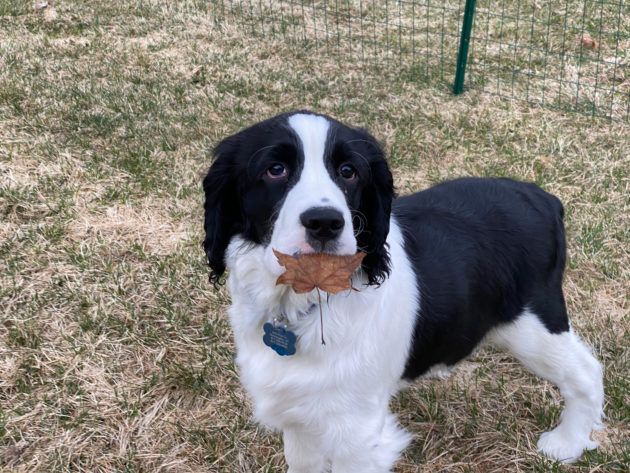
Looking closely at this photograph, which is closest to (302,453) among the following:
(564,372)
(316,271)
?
(316,271)

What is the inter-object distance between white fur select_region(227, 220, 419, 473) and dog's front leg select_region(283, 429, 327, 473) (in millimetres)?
96

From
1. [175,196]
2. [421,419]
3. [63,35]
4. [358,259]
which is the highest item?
[358,259]

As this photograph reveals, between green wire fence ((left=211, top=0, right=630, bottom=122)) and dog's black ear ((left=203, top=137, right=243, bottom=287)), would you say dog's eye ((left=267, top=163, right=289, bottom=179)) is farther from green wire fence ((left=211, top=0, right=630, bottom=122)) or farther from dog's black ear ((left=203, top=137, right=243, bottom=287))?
green wire fence ((left=211, top=0, right=630, bottom=122))

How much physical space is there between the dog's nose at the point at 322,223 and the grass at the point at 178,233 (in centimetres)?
135

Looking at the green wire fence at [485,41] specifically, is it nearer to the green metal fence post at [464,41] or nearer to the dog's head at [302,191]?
the green metal fence post at [464,41]

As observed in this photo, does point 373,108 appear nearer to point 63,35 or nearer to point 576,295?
point 576,295

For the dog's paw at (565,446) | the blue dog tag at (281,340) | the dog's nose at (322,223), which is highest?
the dog's nose at (322,223)

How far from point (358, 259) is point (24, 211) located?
9.68 ft

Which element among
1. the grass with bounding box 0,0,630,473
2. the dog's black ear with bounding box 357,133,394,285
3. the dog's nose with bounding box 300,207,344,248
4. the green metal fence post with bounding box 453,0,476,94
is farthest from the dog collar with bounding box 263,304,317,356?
the green metal fence post with bounding box 453,0,476,94

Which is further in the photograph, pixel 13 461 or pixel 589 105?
pixel 589 105

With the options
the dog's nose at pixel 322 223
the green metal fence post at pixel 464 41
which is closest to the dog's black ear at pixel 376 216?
the dog's nose at pixel 322 223

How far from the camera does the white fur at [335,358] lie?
2.03 metres

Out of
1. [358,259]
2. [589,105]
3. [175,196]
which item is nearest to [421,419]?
[358,259]

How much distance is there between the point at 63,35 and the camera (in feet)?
21.2
